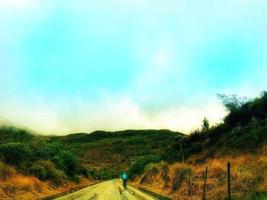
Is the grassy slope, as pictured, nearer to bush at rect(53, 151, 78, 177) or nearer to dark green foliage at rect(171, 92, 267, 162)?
bush at rect(53, 151, 78, 177)

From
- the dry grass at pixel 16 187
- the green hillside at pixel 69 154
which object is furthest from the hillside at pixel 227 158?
the green hillside at pixel 69 154

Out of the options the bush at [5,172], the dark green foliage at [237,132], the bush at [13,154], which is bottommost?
the bush at [5,172]

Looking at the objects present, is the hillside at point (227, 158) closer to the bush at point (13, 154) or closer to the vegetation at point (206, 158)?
the vegetation at point (206, 158)

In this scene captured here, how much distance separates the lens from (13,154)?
121 feet

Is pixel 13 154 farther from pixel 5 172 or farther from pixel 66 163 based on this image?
pixel 66 163

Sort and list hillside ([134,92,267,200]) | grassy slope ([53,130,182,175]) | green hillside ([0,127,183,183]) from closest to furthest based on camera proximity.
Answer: hillside ([134,92,267,200]) < green hillside ([0,127,183,183]) < grassy slope ([53,130,182,175])

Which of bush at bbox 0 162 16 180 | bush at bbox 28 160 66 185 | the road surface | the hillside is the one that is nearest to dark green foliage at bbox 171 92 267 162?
the hillside

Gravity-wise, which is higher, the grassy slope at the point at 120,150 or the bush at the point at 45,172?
the grassy slope at the point at 120,150

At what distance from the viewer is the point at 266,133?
3203cm

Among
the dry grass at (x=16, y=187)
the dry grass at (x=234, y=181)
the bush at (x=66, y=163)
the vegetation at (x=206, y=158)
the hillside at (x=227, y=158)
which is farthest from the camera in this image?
the bush at (x=66, y=163)

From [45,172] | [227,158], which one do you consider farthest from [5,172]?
[227,158]

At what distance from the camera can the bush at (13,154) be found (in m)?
36.0

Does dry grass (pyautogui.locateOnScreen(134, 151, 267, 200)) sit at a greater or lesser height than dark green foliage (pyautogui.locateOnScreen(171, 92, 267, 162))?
lesser

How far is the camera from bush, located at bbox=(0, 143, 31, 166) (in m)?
36.0
